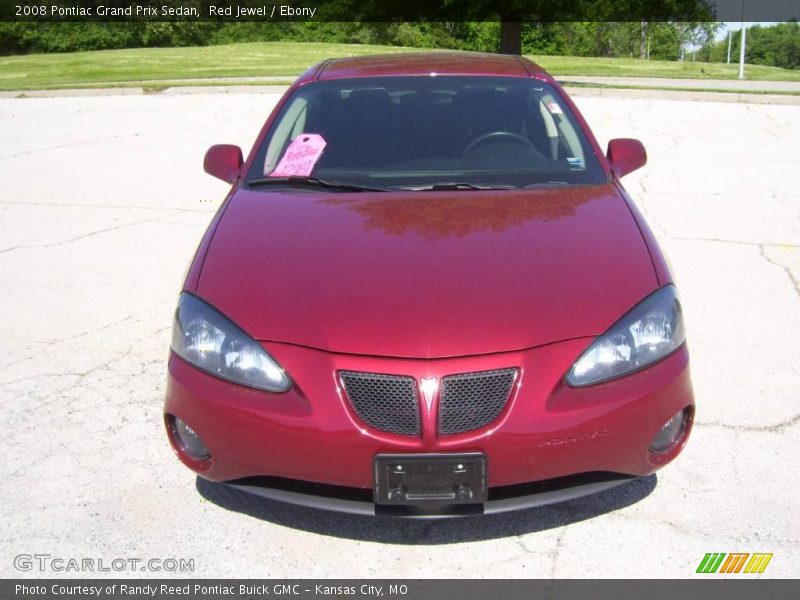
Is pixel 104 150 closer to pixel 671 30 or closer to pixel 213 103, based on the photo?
pixel 213 103

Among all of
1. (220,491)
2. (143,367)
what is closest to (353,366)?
(220,491)

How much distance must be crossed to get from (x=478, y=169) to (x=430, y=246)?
0.80 metres

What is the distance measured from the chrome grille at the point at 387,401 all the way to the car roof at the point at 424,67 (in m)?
2.12

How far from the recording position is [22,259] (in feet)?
19.7

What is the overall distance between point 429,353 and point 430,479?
1.22 feet

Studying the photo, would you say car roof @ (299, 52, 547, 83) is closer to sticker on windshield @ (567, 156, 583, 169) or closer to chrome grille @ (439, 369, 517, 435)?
sticker on windshield @ (567, 156, 583, 169)

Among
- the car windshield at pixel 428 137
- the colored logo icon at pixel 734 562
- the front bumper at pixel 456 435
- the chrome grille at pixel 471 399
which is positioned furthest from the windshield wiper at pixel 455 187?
the colored logo icon at pixel 734 562

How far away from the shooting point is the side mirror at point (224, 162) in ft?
13.2

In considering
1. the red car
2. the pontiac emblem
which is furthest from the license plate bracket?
the pontiac emblem

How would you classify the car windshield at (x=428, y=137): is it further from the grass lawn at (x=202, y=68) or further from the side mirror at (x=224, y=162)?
the grass lawn at (x=202, y=68)

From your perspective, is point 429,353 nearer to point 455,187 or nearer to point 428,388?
point 428,388

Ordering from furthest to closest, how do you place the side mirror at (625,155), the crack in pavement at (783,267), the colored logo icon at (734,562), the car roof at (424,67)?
the crack in pavement at (783,267), the car roof at (424,67), the side mirror at (625,155), the colored logo icon at (734,562)

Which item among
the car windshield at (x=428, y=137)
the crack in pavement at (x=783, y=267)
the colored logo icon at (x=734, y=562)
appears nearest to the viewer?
the colored logo icon at (x=734, y=562)

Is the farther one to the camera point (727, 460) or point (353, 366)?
point (727, 460)
